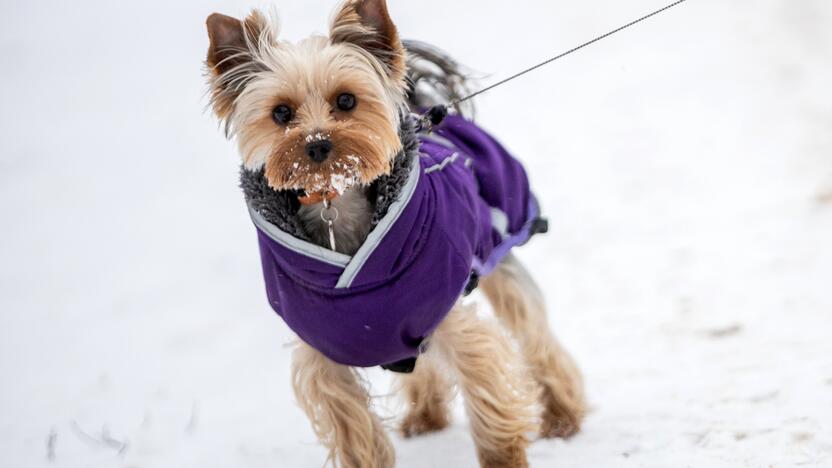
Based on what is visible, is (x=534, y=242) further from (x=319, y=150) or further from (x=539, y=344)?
(x=319, y=150)

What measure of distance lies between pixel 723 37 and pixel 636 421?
686 cm

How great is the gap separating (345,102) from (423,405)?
69.3 inches

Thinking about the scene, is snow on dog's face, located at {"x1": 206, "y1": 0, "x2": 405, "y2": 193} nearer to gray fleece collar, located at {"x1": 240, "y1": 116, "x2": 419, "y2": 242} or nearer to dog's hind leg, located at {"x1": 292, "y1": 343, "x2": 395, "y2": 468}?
gray fleece collar, located at {"x1": 240, "y1": 116, "x2": 419, "y2": 242}

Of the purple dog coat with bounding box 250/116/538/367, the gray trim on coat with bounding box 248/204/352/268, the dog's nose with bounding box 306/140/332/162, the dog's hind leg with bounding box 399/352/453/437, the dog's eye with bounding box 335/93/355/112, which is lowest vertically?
the dog's hind leg with bounding box 399/352/453/437

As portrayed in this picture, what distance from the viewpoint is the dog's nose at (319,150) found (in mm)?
2828

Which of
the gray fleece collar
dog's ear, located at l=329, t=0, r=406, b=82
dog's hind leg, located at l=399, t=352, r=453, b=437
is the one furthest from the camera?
dog's hind leg, located at l=399, t=352, r=453, b=437

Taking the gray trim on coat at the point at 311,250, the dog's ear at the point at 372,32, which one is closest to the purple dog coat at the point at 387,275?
the gray trim on coat at the point at 311,250

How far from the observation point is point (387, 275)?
2.94m

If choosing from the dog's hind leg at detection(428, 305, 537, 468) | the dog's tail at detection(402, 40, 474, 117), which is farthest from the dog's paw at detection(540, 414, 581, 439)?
the dog's tail at detection(402, 40, 474, 117)

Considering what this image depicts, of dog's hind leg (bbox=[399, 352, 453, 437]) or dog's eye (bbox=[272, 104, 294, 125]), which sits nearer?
dog's eye (bbox=[272, 104, 294, 125])

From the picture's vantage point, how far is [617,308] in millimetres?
5574

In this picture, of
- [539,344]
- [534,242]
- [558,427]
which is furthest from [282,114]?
[534,242]

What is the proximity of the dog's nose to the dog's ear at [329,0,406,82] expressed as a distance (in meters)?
0.51

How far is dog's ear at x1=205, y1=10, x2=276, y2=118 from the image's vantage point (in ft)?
10.3
